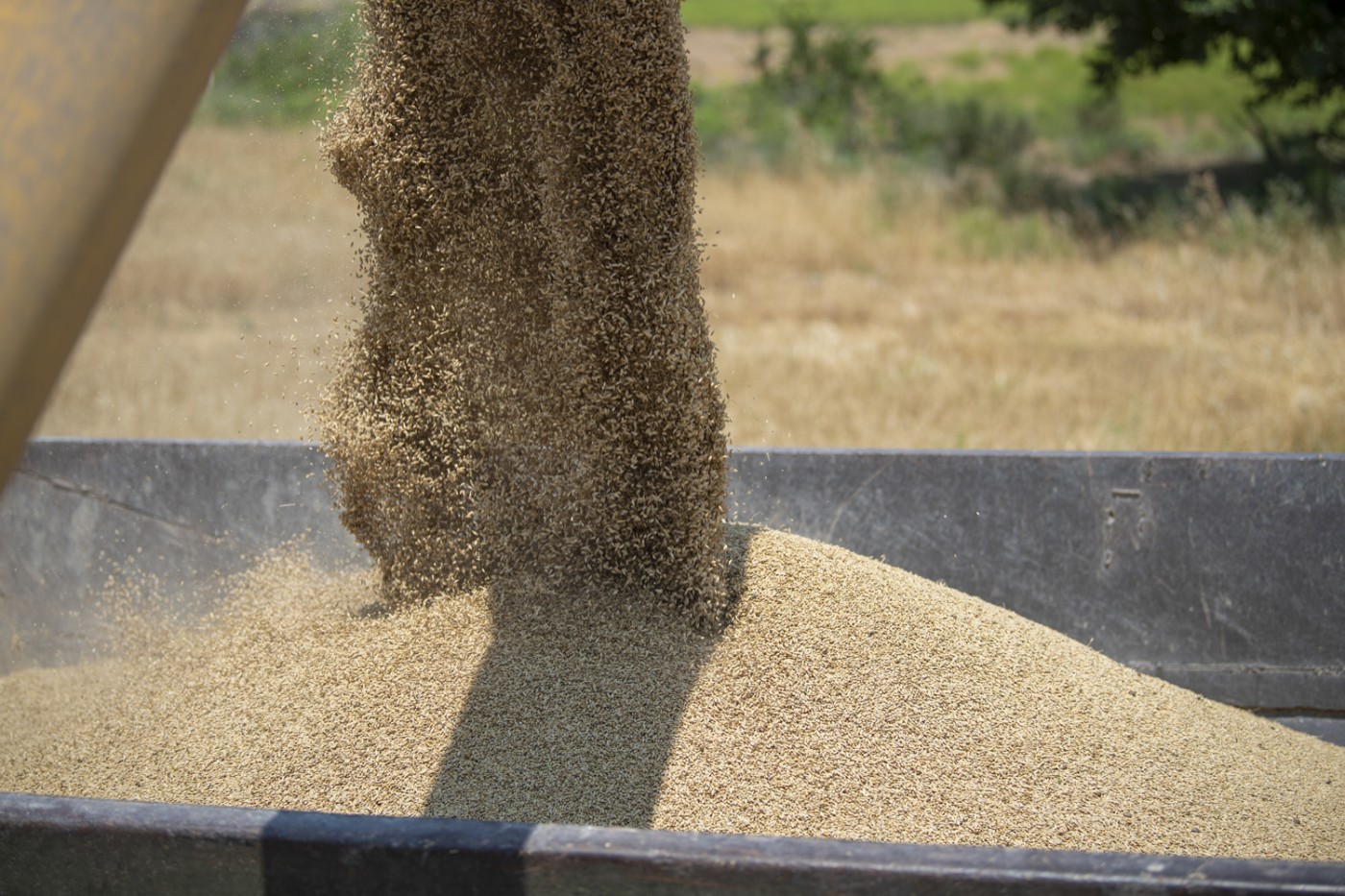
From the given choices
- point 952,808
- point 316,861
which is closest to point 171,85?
point 316,861

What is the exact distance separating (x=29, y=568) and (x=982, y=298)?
555 cm

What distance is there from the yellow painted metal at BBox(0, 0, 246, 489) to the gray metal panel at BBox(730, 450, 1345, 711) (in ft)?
7.17

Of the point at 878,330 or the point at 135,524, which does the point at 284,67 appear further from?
the point at 135,524

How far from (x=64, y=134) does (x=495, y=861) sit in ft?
2.70

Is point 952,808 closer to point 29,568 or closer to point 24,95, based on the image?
point 24,95

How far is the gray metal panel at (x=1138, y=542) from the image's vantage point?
2.67 metres

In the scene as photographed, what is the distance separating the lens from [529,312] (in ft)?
8.16

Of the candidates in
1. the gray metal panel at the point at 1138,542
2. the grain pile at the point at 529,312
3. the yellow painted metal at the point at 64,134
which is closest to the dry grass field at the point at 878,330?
the grain pile at the point at 529,312

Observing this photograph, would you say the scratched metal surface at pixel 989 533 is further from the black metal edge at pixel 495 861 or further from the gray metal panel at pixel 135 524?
the black metal edge at pixel 495 861

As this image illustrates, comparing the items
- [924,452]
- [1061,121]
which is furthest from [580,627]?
[1061,121]

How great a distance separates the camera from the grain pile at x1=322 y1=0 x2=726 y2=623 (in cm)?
230

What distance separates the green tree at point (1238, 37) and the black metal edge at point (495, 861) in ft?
25.1

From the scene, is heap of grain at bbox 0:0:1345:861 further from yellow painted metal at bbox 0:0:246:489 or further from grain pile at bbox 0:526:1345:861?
yellow painted metal at bbox 0:0:246:489

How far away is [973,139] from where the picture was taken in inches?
444
